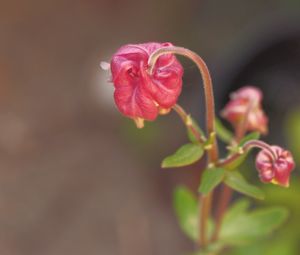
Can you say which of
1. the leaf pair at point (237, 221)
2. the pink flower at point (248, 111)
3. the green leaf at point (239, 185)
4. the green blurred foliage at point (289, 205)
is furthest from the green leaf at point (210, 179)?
the green blurred foliage at point (289, 205)

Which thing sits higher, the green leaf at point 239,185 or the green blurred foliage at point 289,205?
the green leaf at point 239,185

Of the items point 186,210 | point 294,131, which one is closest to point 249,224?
point 186,210

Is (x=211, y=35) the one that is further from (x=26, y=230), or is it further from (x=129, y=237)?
(x=26, y=230)

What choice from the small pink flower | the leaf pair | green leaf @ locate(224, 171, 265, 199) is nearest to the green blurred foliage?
the leaf pair

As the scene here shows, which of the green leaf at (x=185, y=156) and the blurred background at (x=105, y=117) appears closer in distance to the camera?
the green leaf at (x=185, y=156)

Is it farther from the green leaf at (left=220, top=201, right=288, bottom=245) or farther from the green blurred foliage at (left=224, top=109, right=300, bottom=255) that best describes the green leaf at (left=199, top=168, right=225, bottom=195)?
the green blurred foliage at (left=224, top=109, right=300, bottom=255)

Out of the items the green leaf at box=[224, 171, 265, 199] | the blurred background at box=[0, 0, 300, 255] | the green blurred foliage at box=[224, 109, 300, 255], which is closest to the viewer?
the green leaf at box=[224, 171, 265, 199]

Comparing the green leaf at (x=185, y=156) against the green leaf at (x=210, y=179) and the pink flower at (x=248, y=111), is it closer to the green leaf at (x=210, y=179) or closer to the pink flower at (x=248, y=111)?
the green leaf at (x=210, y=179)
